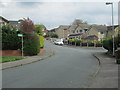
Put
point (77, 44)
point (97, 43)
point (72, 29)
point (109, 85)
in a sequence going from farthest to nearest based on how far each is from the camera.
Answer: point (72, 29) → point (77, 44) → point (97, 43) → point (109, 85)

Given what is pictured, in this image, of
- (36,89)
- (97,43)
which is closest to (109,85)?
(36,89)

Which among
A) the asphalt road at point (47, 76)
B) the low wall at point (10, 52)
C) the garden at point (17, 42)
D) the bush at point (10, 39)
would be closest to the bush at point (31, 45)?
the garden at point (17, 42)

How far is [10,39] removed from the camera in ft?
74.1

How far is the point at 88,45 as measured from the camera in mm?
41156

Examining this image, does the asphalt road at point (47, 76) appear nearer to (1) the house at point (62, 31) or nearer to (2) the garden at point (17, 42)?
(2) the garden at point (17, 42)

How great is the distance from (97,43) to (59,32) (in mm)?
54494

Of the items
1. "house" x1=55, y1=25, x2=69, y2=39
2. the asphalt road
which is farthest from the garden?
"house" x1=55, y1=25, x2=69, y2=39

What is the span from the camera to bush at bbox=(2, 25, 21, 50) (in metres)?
22.4

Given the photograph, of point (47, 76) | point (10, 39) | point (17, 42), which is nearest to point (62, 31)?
point (17, 42)

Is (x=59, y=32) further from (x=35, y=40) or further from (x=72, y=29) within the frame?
(x=35, y=40)

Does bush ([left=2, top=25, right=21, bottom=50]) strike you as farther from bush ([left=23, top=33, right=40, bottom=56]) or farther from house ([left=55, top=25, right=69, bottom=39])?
house ([left=55, top=25, right=69, bottom=39])

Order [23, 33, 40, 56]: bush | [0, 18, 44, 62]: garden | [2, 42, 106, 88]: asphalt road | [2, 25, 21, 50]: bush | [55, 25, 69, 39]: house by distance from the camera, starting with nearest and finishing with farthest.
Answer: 1. [2, 42, 106, 88]: asphalt road
2. [23, 33, 40, 56]: bush
3. [0, 18, 44, 62]: garden
4. [2, 25, 21, 50]: bush
5. [55, 25, 69, 39]: house

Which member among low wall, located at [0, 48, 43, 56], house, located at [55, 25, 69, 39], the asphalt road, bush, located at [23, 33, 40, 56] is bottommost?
the asphalt road

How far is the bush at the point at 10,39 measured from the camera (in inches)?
883
